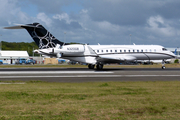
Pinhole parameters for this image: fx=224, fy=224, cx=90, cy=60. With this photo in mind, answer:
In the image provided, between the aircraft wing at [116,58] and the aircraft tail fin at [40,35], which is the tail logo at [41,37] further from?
the aircraft wing at [116,58]

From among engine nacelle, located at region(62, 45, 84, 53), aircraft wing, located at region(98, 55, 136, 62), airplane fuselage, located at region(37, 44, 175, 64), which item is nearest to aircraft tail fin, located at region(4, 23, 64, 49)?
airplane fuselage, located at region(37, 44, 175, 64)

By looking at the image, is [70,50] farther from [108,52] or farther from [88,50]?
[108,52]

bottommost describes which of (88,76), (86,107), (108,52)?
(86,107)

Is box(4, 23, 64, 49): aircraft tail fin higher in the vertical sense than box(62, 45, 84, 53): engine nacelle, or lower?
higher

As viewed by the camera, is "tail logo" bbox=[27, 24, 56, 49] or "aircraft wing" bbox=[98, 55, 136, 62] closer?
"aircraft wing" bbox=[98, 55, 136, 62]

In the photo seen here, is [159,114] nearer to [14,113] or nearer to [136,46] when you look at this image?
[14,113]

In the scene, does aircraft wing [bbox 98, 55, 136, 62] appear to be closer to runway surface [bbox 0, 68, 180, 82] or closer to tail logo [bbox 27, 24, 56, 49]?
runway surface [bbox 0, 68, 180, 82]

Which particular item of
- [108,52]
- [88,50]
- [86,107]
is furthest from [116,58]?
[86,107]

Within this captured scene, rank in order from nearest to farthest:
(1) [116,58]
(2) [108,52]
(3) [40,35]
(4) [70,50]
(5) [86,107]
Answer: (5) [86,107], (1) [116,58], (4) [70,50], (3) [40,35], (2) [108,52]

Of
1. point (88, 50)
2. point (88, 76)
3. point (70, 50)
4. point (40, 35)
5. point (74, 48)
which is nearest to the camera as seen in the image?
point (88, 76)

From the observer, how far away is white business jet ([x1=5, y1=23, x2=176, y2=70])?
97.4 ft

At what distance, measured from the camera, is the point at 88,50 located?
30.5 m

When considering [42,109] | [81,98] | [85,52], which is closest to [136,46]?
[85,52]

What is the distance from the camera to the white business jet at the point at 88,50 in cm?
2969
